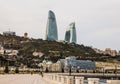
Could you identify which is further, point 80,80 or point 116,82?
point 80,80

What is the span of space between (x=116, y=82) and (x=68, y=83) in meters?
15.4

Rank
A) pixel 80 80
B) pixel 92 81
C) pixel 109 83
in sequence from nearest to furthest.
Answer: pixel 109 83
pixel 92 81
pixel 80 80

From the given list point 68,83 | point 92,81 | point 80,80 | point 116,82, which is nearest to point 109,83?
point 116,82

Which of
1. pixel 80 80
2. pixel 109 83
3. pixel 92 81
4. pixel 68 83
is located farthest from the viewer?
pixel 68 83

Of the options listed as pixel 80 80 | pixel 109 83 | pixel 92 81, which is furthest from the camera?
pixel 80 80

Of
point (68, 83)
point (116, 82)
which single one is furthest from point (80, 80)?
point (116, 82)

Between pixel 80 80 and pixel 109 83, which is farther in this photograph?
pixel 80 80

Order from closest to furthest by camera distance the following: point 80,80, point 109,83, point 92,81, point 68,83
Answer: point 109,83, point 92,81, point 80,80, point 68,83

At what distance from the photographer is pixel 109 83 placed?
1577cm

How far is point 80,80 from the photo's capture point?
26047 millimetres

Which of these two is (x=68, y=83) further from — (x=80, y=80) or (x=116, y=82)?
(x=116, y=82)

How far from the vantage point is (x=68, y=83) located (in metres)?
31.1

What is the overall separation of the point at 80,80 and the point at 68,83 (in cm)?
514

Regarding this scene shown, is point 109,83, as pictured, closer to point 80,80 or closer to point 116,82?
point 116,82
